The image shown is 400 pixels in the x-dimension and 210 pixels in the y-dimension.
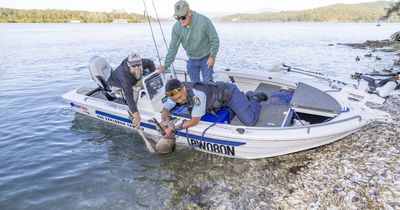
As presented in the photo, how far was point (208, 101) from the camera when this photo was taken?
6.74m

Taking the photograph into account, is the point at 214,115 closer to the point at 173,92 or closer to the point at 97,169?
the point at 173,92

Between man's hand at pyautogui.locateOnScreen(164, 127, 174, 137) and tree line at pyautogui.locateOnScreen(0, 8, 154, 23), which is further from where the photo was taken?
tree line at pyautogui.locateOnScreen(0, 8, 154, 23)

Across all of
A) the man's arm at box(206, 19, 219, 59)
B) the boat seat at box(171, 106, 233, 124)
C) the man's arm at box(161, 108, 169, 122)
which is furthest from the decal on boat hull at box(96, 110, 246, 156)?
the man's arm at box(206, 19, 219, 59)

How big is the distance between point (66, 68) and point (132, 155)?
51.9 ft

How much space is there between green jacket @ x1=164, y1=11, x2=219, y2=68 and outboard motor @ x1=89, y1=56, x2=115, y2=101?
2165mm

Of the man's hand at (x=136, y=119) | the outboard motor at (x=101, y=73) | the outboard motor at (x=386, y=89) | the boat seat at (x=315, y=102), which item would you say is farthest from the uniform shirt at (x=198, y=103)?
the outboard motor at (x=386, y=89)

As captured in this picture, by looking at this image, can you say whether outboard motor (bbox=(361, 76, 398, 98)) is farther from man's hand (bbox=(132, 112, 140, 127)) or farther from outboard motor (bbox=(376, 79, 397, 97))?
man's hand (bbox=(132, 112, 140, 127))

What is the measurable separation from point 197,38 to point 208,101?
2.05 meters

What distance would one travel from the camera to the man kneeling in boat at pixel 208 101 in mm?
6297

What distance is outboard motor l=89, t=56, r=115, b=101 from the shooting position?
912 centimetres

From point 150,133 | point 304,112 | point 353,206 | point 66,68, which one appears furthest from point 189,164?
point 66,68

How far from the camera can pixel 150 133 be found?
7992 mm

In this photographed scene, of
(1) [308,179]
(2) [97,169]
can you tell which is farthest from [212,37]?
(2) [97,169]

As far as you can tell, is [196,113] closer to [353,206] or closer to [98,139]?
[353,206]
